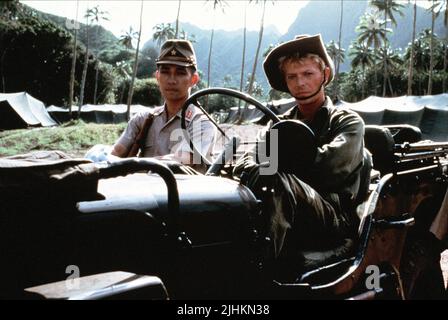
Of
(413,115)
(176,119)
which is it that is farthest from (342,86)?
(176,119)

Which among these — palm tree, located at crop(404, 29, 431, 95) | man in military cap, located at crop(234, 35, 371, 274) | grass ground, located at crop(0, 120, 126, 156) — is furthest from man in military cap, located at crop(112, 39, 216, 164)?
palm tree, located at crop(404, 29, 431, 95)

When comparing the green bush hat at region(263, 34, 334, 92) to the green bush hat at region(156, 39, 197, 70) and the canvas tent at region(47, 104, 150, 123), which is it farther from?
the canvas tent at region(47, 104, 150, 123)

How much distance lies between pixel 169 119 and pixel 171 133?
0.19 metres

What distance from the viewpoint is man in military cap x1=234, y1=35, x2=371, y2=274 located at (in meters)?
2.31

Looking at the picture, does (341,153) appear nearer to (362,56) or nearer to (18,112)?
(18,112)

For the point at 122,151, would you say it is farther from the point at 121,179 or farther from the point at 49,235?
the point at 49,235

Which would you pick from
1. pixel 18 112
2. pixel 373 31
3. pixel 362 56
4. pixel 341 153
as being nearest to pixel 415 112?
pixel 18 112

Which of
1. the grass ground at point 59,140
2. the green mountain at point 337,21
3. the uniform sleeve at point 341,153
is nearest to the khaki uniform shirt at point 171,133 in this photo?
the uniform sleeve at point 341,153

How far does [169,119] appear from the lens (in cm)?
386

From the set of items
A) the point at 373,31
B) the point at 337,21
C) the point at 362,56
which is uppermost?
the point at 337,21

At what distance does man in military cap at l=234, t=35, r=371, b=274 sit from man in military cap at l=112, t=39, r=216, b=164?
0.69 metres
